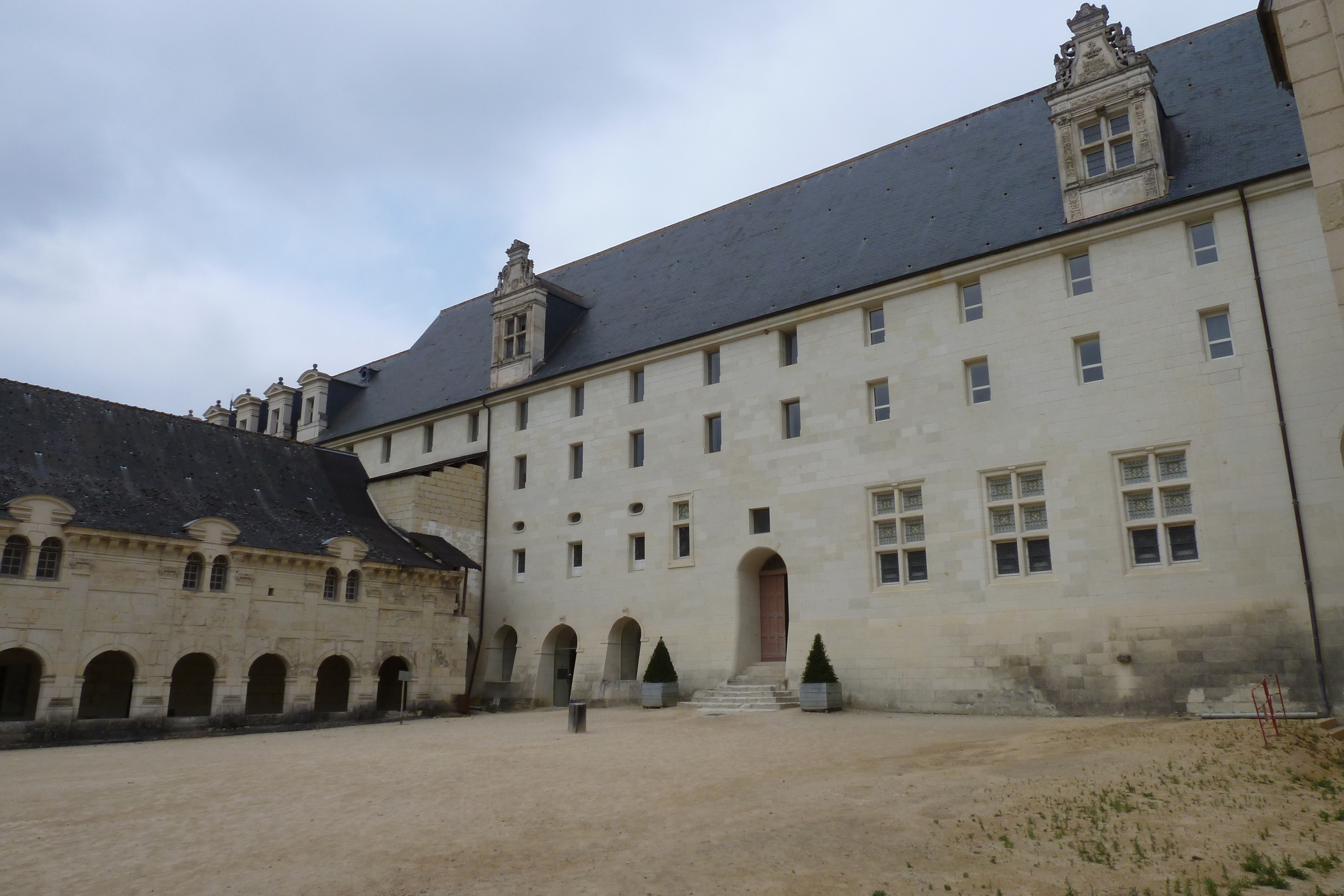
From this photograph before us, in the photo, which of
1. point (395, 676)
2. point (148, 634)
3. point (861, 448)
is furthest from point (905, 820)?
point (395, 676)

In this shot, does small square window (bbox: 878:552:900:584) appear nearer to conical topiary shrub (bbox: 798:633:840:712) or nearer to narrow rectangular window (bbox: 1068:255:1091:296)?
conical topiary shrub (bbox: 798:633:840:712)

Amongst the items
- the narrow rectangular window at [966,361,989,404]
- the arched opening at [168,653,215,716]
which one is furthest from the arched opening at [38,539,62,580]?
the narrow rectangular window at [966,361,989,404]

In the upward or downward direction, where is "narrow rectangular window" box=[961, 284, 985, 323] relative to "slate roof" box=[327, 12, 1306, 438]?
downward

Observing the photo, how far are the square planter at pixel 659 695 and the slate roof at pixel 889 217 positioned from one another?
995cm

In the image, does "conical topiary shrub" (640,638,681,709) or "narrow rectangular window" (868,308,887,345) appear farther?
"conical topiary shrub" (640,638,681,709)

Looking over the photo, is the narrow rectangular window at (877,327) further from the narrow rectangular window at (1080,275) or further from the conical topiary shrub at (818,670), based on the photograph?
the conical topiary shrub at (818,670)

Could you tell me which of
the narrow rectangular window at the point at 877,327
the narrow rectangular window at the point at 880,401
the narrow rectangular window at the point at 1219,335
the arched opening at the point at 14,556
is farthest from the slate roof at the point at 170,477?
the narrow rectangular window at the point at 1219,335

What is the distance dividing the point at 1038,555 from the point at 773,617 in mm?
7481

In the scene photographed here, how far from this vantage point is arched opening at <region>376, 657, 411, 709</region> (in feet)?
89.4

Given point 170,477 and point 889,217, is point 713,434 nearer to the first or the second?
point 889,217

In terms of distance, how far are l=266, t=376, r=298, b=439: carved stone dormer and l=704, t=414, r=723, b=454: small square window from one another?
899 inches

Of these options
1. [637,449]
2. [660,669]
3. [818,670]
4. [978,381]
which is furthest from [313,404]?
[978,381]

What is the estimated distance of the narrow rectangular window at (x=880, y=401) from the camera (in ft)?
74.9

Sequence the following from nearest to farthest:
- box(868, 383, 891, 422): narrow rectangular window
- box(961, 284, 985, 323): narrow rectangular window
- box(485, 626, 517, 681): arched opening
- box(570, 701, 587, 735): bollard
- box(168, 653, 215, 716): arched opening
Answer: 1. box(570, 701, 587, 735): bollard
2. box(961, 284, 985, 323): narrow rectangular window
3. box(868, 383, 891, 422): narrow rectangular window
4. box(168, 653, 215, 716): arched opening
5. box(485, 626, 517, 681): arched opening
